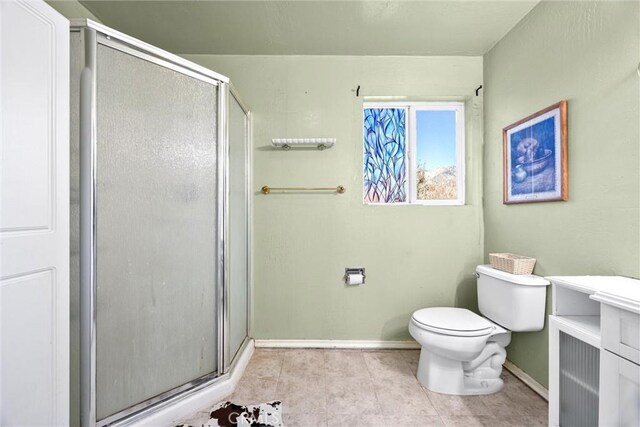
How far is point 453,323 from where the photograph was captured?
1564 mm

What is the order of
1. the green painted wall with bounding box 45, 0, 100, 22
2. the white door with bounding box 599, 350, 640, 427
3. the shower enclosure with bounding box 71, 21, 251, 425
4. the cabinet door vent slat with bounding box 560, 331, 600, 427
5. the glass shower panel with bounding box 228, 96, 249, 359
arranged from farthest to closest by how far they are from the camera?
the glass shower panel with bounding box 228, 96, 249, 359, the green painted wall with bounding box 45, 0, 100, 22, the shower enclosure with bounding box 71, 21, 251, 425, the cabinet door vent slat with bounding box 560, 331, 600, 427, the white door with bounding box 599, 350, 640, 427

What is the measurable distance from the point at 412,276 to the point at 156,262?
1.74 metres

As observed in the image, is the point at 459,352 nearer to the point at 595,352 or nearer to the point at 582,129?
the point at 595,352

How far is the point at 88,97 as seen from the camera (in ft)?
3.72

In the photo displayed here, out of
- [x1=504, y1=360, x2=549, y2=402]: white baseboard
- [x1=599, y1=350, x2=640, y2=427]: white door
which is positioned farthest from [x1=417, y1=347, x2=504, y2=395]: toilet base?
[x1=599, y1=350, x2=640, y2=427]: white door

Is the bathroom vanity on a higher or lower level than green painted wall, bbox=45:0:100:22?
lower

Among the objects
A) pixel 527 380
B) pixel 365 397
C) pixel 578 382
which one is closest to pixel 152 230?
pixel 365 397

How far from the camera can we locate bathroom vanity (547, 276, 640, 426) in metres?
0.85

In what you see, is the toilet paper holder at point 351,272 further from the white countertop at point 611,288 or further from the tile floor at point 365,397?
the white countertop at point 611,288

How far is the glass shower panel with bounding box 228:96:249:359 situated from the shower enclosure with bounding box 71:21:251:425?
58mm

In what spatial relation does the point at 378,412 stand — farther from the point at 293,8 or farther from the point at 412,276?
the point at 293,8

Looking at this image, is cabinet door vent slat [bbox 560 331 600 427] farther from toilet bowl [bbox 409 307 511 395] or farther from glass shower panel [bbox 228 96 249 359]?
glass shower panel [bbox 228 96 249 359]

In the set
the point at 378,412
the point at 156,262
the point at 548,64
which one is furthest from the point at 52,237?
the point at 548,64

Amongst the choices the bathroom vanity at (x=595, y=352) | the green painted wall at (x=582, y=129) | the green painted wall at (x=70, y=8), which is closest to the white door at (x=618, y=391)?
the bathroom vanity at (x=595, y=352)
